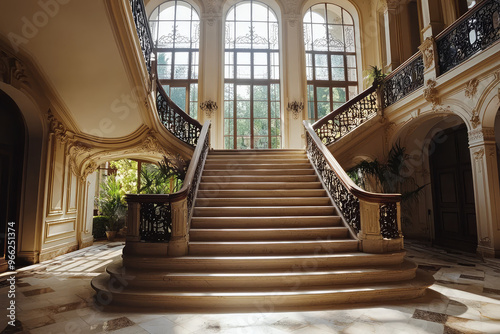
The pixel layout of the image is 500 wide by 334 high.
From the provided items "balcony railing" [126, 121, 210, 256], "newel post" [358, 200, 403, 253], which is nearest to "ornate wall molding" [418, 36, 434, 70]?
"newel post" [358, 200, 403, 253]

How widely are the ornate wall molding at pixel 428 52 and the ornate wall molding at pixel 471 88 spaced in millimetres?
983

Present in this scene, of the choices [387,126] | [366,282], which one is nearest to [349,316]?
[366,282]

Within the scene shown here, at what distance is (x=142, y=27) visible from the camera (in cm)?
510

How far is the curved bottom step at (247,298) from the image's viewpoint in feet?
9.48

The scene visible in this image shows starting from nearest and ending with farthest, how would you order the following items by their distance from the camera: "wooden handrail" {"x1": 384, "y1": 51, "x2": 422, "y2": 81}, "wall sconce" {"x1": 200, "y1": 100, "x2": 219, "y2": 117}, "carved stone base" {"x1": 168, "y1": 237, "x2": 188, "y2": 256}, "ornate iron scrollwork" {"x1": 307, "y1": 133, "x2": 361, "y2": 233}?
"carved stone base" {"x1": 168, "y1": 237, "x2": 188, "y2": 256}, "ornate iron scrollwork" {"x1": 307, "y1": 133, "x2": 361, "y2": 233}, "wooden handrail" {"x1": 384, "y1": 51, "x2": 422, "y2": 81}, "wall sconce" {"x1": 200, "y1": 100, "x2": 219, "y2": 117}

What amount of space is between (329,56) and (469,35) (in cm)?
589

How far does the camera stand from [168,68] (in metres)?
10.1

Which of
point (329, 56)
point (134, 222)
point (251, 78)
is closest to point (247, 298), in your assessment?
point (134, 222)

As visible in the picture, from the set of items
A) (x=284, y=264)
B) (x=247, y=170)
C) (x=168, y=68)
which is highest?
(x=168, y=68)

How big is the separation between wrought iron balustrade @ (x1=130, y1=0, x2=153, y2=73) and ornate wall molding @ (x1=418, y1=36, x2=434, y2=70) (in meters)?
5.38

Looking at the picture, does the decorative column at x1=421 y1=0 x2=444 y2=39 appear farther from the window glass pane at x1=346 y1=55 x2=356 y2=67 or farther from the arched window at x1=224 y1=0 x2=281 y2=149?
the arched window at x1=224 y1=0 x2=281 y2=149

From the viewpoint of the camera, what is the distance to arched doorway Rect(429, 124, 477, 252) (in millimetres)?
6199

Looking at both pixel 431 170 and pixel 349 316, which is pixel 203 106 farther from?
pixel 349 316

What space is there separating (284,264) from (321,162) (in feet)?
8.69
